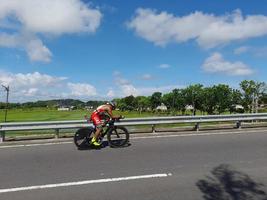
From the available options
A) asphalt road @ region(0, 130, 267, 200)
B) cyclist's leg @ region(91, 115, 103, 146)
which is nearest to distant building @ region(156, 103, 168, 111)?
asphalt road @ region(0, 130, 267, 200)

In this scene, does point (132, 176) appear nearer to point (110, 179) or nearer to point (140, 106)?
point (110, 179)

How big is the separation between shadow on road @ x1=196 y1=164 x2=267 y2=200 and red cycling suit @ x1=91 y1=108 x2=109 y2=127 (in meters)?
4.54

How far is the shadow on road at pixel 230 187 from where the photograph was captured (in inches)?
247

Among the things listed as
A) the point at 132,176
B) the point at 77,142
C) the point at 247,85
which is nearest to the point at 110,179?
the point at 132,176

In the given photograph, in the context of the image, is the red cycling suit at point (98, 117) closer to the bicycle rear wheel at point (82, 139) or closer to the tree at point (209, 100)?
the bicycle rear wheel at point (82, 139)

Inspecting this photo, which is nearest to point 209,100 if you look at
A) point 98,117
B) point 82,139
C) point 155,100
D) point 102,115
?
point 155,100

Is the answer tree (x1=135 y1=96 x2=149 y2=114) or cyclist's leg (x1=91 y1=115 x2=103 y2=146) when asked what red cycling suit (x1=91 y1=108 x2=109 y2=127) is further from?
tree (x1=135 y1=96 x2=149 y2=114)

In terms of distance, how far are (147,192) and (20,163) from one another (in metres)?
3.85

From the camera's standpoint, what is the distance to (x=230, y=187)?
22.3 feet

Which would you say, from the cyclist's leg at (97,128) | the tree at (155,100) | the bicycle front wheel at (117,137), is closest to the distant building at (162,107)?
the tree at (155,100)

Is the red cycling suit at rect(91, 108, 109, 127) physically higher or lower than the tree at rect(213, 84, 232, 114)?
lower

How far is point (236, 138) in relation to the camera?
42.1 ft

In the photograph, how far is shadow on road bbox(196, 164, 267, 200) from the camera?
6270 mm

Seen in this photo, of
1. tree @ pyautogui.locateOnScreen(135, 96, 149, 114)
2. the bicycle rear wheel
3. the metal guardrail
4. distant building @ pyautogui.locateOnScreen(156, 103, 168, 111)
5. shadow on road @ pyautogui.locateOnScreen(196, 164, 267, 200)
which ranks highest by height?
tree @ pyautogui.locateOnScreen(135, 96, 149, 114)
